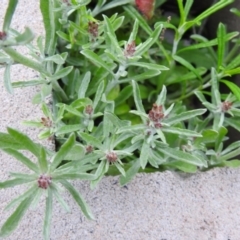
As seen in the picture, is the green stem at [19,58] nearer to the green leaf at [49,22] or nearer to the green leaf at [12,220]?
the green leaf at [49,22]

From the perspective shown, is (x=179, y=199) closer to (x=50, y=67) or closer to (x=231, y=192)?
(x=231, y=192)

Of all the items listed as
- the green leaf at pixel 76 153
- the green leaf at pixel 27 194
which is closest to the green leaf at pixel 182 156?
the green leaf at pixel 76 153

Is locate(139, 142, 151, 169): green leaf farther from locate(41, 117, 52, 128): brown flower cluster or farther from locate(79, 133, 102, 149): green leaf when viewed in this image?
locate(41, 117, 52, 128): brown flower cluster

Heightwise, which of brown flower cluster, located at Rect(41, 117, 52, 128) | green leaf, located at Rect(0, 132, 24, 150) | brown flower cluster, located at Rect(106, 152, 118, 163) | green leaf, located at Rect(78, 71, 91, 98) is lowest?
brown flower cluster, located at Rect(106, 152, 118, 163)

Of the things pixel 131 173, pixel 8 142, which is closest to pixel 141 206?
pixel 131 173

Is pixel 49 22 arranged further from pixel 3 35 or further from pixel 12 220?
pixel 12 220

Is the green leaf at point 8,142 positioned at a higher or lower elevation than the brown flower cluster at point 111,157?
higher

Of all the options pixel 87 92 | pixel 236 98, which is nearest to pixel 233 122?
pixel 236 98

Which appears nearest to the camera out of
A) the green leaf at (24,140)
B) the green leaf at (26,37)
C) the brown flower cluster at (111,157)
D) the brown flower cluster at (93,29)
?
the green leaf at (26,37)

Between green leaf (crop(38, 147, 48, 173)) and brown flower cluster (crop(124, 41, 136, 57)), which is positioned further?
brown flower cluster (crop(124, 41, 136, 57))

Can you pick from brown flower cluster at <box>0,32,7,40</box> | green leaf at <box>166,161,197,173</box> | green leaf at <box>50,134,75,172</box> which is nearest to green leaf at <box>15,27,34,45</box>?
brown flower cluster at <box>0,32,7,40</box>
